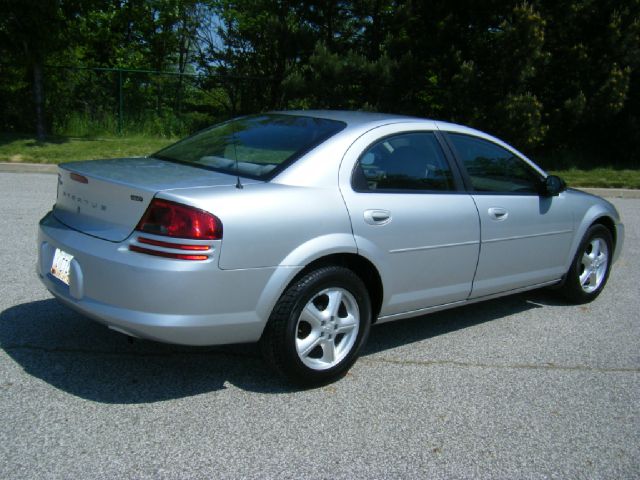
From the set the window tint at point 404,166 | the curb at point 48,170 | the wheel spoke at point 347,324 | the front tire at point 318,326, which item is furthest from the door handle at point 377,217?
the curb at point 48,170

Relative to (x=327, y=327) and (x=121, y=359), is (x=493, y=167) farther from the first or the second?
(x=121, y=359)

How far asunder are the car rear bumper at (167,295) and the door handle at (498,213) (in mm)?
1841

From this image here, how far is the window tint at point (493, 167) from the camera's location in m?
4.75

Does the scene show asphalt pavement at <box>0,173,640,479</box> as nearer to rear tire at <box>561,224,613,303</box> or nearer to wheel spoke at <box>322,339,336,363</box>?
wheel spoke at <box>322,339,336,363</box>

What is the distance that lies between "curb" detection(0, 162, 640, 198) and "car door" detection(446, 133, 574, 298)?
9.39 meters

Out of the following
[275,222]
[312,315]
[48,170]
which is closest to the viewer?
[275,222]

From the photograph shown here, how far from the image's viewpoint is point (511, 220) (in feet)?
15.9

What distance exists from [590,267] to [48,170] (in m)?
10.5

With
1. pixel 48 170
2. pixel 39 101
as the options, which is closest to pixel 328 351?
pixel 48 170

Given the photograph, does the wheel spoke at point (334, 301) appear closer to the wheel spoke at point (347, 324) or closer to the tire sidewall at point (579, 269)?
the wheel spoke at point (347, 324)

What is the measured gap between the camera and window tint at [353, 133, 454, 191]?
4086 mm

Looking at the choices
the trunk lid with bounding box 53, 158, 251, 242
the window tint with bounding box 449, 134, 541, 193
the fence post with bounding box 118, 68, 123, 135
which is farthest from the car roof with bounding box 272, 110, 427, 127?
the fence post with bounding box 118, 68, 123, 135

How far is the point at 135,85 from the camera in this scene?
19719mm

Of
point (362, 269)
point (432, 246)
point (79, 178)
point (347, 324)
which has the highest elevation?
point (79, 178)
